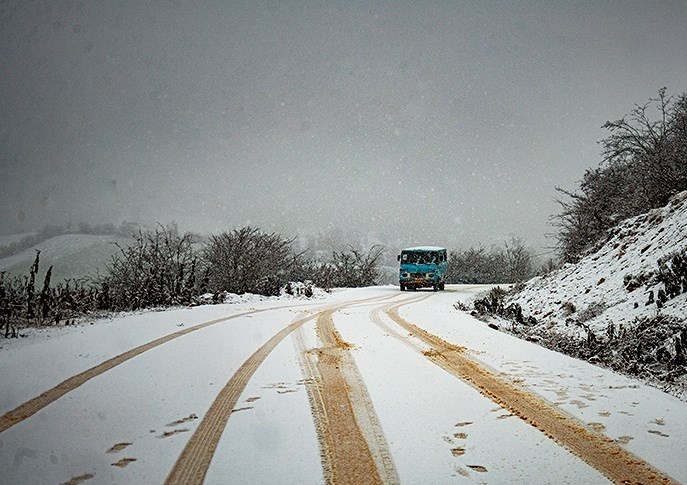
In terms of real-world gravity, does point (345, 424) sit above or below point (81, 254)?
below

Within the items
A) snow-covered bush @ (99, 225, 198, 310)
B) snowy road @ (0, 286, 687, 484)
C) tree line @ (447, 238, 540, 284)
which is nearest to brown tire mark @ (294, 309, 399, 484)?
snowy road @ (0, 286, 687, 484)

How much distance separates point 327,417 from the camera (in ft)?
10.4

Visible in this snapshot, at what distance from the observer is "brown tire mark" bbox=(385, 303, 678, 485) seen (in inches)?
92.4

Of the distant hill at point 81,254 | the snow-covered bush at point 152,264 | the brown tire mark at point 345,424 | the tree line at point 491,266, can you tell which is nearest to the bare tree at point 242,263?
the snow-covered bush at point 152,264

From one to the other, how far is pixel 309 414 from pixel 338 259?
2967 cm

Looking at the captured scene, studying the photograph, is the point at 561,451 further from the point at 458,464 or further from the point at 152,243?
the point at 152,243

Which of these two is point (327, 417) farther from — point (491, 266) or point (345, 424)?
point (491, 266)

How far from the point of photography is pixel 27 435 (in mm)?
2910

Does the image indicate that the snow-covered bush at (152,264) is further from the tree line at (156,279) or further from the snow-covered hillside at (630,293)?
the snow-covered hillside at (630,293)

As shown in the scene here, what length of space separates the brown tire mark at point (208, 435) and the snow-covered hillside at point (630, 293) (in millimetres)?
4529

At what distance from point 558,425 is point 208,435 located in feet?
8.23

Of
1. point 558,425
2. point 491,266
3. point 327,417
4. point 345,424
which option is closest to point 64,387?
point 327,417

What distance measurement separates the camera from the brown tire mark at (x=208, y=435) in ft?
7.52

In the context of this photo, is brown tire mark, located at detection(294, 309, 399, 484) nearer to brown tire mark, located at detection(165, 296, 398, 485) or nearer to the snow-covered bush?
brown tire mark, located at detection(165, 296, 398, 485)
